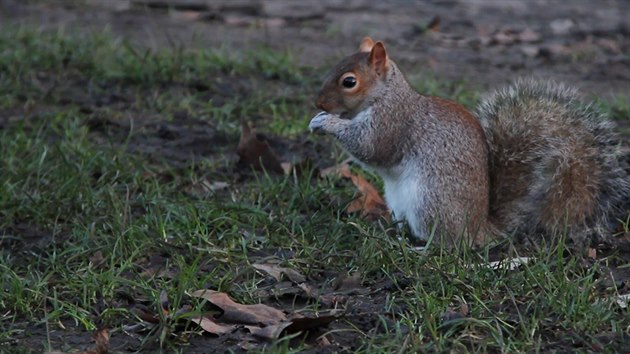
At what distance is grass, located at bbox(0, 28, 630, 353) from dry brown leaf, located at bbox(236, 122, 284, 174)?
2.0 inches

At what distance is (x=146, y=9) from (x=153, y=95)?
1.95 m

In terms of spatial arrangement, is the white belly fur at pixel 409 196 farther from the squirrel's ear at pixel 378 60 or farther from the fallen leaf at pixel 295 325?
the fallen leaf at pixel 295 325

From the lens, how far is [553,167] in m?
3.68

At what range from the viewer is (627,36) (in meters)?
6.68

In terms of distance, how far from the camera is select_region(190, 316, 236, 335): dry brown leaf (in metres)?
3.05

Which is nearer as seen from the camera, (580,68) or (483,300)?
(483,300)

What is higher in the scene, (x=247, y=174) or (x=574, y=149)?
(x=574, y=149)

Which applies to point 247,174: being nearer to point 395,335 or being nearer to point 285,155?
point 285,155

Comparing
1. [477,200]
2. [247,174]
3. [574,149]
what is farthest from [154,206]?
[574,149]

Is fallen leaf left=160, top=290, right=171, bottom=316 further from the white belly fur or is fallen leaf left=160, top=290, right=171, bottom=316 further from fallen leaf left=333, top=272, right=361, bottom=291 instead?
the white belly fur

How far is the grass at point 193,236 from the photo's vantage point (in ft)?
9.97

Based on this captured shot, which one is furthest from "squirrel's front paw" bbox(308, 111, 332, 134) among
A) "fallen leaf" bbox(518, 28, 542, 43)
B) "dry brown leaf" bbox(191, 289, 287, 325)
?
"fallen leaf" bbox(518, 28, 542, 43)

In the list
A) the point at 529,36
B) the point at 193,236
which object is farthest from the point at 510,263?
the point at 529,36

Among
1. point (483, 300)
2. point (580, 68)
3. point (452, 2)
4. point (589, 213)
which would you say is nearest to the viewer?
point (483, 300)
